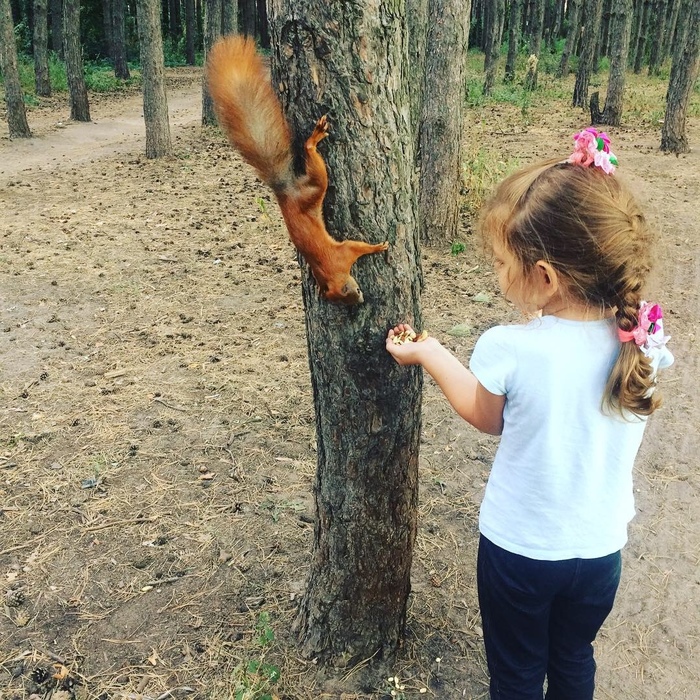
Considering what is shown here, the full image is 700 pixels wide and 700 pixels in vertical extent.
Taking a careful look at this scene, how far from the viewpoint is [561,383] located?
1.42 meters

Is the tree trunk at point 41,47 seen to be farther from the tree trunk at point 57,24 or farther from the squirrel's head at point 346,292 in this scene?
the squirrel's head at point 346,292

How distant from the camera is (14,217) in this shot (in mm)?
7133

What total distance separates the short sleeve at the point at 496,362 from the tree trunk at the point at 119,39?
21091 mm

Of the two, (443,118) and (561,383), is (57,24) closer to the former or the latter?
(443,118)

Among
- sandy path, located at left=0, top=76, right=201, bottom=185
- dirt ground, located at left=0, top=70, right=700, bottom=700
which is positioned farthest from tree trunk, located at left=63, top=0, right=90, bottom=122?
dirt ground, located at left=0, top=70, right=700, bottom=700

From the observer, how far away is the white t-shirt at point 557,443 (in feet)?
4.66

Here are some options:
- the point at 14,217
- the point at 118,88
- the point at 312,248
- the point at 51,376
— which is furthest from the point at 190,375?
the point at 118,88

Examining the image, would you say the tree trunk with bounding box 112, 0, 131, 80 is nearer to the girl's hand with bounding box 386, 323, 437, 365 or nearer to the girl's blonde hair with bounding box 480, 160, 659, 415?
the girl's hand with bounding box 386, 323, 437, 365

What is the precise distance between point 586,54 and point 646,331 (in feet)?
46.9

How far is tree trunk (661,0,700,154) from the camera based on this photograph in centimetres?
913

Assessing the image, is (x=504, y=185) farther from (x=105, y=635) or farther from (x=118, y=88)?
(x=118, y=88)

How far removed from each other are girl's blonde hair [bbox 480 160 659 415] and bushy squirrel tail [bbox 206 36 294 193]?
54cm

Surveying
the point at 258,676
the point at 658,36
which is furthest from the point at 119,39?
the point at 258,676

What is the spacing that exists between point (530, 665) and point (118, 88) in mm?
20375
